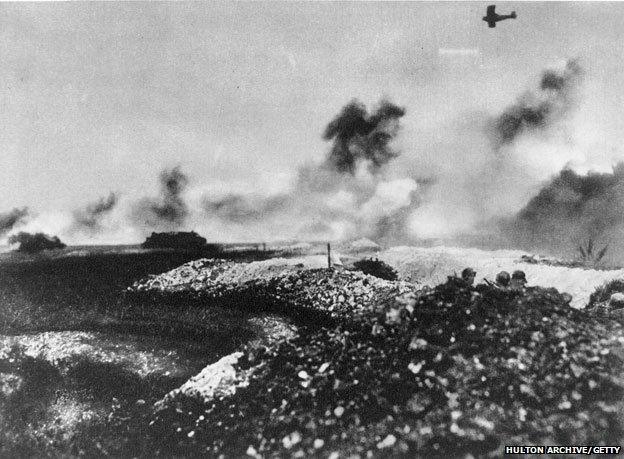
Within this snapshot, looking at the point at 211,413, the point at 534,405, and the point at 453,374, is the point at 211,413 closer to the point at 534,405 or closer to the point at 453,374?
the point at 453,374

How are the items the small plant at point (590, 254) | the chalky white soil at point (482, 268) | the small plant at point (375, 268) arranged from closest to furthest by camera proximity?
the chalky white soil at point (482, 268) < the small plant at point (375, 268) < the small plant at point (590, 254)

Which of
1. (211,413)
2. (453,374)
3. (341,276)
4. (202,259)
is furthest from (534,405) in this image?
(202,259)

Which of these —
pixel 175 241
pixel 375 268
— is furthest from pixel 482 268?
pixel 175 241

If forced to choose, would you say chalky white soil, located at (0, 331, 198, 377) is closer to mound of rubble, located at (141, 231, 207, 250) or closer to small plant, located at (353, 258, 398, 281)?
mound of rubble, located at (141, 231, 207, 250)

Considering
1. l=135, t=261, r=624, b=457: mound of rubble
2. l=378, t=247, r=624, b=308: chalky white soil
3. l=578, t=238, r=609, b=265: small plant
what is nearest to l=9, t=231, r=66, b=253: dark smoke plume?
l=135, t=261, r=624, b=457: mound of rubble

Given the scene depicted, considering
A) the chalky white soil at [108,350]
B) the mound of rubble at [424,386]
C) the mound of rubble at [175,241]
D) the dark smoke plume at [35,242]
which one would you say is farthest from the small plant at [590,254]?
the dark smoke plume at [35,242]

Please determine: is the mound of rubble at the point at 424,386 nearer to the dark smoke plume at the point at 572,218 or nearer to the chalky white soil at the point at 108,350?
the chalky white soil at the point at 108,350

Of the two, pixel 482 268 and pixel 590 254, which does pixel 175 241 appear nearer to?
pixel 482 268
